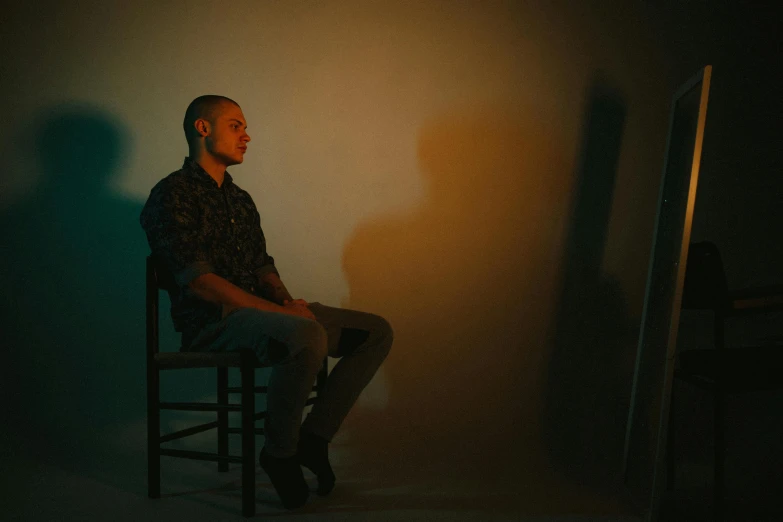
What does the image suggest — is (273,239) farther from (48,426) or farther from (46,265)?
(48,426)

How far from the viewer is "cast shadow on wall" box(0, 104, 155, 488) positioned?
301cm

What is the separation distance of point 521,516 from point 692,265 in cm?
94

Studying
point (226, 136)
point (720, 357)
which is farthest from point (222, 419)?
point (720, 357)

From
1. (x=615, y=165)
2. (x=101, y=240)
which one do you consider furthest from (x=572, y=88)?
(x=101, y=240)

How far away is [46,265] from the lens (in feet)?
9.96

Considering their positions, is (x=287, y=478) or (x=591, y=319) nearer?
(x=287, y=478)

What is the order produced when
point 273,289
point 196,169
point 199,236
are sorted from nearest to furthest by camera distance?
point 199,236 < point 196,169 < point 273,289

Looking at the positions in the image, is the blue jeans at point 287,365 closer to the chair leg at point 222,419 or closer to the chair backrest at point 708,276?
the chair leg at point 222,419

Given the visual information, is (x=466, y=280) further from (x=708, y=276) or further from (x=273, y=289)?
(x=708, y=276)

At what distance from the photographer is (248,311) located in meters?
2.07

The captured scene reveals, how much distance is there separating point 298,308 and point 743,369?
1.32m

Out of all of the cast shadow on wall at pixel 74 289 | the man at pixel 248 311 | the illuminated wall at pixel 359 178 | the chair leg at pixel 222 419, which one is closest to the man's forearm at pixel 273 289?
the man at pixel 248 311

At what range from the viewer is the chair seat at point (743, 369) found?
1.90 meters

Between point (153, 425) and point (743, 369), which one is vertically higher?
point (743, 369)
